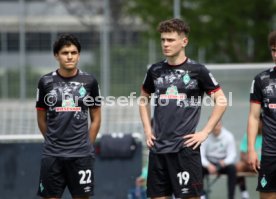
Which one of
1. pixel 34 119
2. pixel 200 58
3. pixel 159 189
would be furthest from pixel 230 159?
pixel 200 58

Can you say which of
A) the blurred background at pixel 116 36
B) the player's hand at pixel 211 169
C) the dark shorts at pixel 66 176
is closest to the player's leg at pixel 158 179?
the dark shorts at pixel 66 176

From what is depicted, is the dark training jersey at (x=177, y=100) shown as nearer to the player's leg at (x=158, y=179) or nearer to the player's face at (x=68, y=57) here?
the player's leg at (x=158, y=179)

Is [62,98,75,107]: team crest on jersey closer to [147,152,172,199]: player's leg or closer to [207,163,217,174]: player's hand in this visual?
[147,152,172,199]: player's leg

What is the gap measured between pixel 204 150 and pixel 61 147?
353cm

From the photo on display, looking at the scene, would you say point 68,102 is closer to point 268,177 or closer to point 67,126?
point 67,126

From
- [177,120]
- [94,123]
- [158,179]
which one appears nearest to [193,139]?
[177,120]

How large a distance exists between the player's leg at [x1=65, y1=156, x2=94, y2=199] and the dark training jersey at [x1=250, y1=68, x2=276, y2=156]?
1.50 metres

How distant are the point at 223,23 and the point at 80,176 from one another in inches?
408

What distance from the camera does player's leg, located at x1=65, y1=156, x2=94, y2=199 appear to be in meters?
6.83

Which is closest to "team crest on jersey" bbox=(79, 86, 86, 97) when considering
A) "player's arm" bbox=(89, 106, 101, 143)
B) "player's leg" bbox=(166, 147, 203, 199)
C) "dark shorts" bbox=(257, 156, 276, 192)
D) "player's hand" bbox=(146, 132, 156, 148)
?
"player's arm" bbox=(89, 106, 101, 143)

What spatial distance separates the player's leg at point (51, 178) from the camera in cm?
681

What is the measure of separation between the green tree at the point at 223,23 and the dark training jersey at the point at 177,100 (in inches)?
374

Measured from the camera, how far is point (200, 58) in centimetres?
1594

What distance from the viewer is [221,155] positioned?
10008 millimetres
